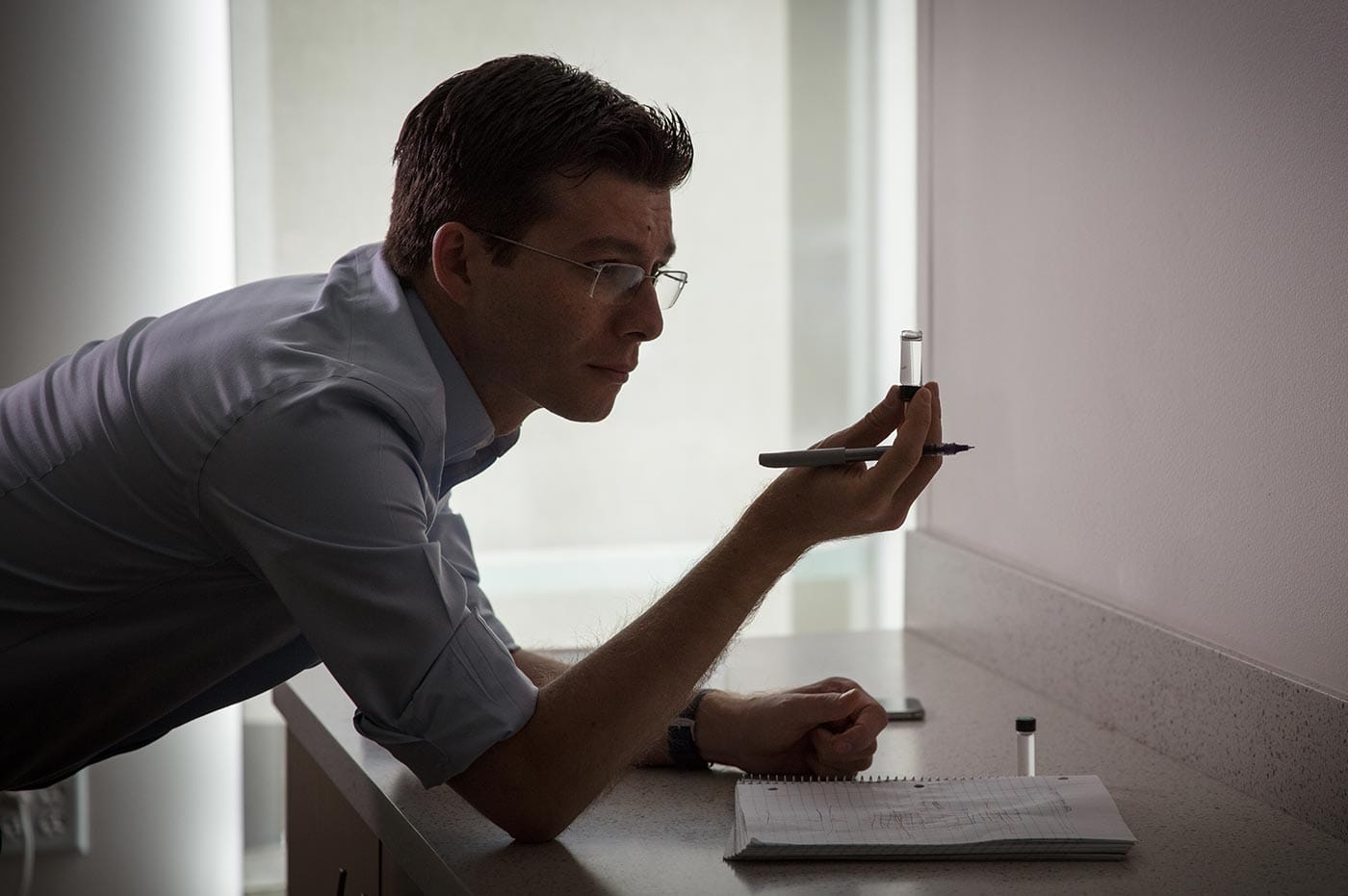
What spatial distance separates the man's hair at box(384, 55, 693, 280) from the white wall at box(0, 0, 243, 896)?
1.22 meters

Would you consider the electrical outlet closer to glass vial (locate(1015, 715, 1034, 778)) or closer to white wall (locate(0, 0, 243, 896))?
white wall (locate(0, 0, 243, 896))

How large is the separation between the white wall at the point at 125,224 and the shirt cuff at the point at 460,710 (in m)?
1.49

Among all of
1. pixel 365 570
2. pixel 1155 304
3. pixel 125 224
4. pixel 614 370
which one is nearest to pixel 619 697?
pixel 365 570

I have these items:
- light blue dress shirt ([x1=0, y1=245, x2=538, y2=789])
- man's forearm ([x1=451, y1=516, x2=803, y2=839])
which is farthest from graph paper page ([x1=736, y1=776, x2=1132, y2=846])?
light blue dress shirt ([x1=0, y1=245, x2=538, y2=789])

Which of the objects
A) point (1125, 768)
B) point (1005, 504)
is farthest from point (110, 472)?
point (1005, 504)

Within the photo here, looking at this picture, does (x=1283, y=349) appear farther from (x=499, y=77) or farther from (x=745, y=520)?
(x=499, y=77)

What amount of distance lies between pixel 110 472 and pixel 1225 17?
1.05 m

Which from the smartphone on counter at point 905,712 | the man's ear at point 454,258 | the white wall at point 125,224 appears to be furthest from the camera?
the white wall at point 125,224

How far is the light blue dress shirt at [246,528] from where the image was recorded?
1016 millimetres

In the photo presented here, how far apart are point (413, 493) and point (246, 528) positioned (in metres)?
0.12

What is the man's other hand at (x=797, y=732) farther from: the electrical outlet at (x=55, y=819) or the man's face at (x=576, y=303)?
the electrical outlet at (x=55, y=819)

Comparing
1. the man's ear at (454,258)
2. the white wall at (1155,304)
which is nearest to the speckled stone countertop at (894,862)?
the white wall at (1155,304)

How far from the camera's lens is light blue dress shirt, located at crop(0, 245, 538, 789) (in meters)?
1.02

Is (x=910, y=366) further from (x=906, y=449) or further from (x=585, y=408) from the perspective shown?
(x=585, y=408)
